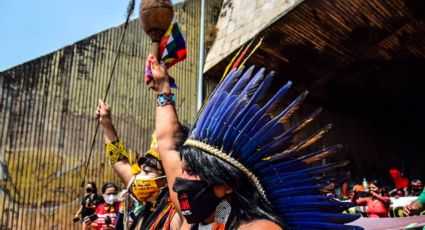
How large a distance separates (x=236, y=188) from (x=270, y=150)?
0.20 m

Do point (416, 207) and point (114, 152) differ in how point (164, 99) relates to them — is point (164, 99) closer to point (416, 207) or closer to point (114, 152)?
point (114, 152)

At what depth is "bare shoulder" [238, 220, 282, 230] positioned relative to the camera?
1.67 m

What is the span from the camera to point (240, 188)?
1.80m

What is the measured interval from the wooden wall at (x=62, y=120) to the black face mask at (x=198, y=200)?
9132mm

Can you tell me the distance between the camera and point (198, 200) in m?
1.78

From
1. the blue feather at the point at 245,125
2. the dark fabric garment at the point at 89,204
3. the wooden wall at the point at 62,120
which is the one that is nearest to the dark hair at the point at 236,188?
the blue feather at the point at 245,125

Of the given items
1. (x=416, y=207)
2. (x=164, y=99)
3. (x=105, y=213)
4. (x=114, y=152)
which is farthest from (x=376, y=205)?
(x=164, y=99)

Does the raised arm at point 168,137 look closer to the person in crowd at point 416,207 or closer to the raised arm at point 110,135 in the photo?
the raised arm at point 110,135

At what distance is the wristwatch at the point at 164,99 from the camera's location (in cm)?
229

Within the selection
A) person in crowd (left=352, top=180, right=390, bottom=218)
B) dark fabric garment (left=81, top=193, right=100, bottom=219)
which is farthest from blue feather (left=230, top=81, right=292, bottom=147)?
dark fabric garment (left=81, top=193, right=100, bottom=219)

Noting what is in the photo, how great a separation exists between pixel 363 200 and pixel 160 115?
21.6 ft

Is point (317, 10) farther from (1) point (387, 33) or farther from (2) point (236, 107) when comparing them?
(2) point (236, 107)

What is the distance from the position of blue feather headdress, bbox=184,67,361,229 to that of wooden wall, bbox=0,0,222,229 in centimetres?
924

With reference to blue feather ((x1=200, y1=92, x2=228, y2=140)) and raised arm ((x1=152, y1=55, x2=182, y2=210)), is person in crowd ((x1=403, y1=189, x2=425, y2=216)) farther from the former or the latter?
blue feather ((x1=200, y1=92, x2=228, y2=140))
